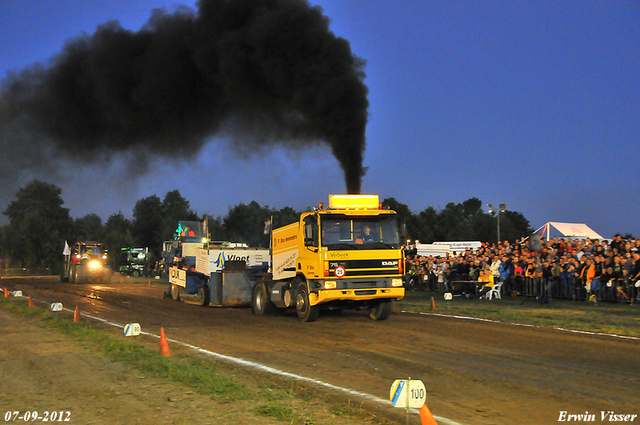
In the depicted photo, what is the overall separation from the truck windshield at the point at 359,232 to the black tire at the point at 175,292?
10.6 m

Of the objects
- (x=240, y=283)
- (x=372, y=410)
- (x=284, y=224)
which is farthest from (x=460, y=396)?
(x=240, y=283)

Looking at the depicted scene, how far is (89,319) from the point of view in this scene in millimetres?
14977

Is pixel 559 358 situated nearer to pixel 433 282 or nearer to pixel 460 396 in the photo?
pixel 460 396

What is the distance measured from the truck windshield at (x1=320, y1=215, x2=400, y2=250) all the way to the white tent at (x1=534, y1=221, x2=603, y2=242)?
1649 cm

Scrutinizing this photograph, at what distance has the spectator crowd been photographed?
1733cm

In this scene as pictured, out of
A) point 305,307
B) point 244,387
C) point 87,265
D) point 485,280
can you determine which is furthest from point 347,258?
point 87,265

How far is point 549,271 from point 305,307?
30.3ft

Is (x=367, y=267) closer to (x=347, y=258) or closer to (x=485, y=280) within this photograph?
(x=347, y=258)

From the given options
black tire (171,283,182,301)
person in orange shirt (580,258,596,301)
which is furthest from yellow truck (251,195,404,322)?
black tire (171,283,182,301)

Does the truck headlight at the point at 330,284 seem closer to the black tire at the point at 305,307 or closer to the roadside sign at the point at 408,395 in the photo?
the black tire at the point at 305,307

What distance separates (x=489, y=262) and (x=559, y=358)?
47.1ft

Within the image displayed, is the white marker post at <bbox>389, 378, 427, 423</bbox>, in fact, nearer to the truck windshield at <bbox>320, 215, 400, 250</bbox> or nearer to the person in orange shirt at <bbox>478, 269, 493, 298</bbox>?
the truck windshield at <bbox>320, 215, 400, 250</bbox>

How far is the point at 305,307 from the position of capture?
13.9 meters

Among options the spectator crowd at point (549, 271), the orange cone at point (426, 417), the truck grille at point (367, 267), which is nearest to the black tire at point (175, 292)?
the truck grille at point (367, 267)
